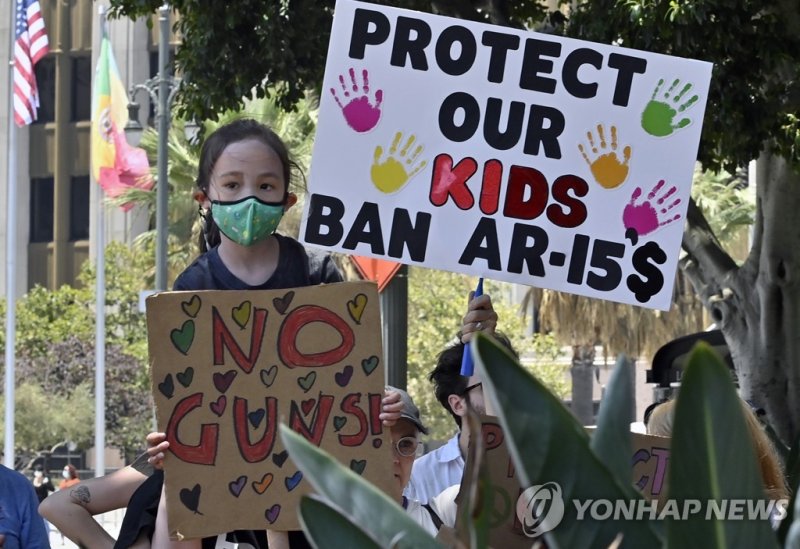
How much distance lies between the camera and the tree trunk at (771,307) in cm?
1074

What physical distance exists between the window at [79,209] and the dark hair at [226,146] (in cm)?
4549

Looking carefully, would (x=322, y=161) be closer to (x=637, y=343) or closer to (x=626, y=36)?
(x=626, y=36)

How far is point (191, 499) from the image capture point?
133 inches

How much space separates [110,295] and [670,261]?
109 feet

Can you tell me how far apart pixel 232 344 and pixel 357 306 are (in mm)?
306

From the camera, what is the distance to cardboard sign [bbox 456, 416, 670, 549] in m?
3.29

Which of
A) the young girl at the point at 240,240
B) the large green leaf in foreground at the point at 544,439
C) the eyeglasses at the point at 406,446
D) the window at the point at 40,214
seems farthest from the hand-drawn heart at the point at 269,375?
the window at the point at 40,214

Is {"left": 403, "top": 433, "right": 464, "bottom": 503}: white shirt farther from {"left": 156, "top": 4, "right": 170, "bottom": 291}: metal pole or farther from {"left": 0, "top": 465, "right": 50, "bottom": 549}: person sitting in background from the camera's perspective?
{"left": 156, "top": 4, "right": 170, "bottom": 291}: metal pole

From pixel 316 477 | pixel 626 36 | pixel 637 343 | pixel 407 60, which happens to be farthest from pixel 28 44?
pixel 316 477

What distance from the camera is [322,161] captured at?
445 centimetres

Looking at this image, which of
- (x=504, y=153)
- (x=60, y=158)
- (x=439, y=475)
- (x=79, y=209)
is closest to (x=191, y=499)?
(x=504, y=153)

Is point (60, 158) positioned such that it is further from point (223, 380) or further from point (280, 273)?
point (223, 380)

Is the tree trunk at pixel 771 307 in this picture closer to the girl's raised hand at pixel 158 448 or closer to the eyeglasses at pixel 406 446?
the eyeglasses at pixel 406 446

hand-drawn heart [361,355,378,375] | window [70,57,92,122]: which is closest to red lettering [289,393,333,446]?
hand-drawn heart [361,355,378,375]
